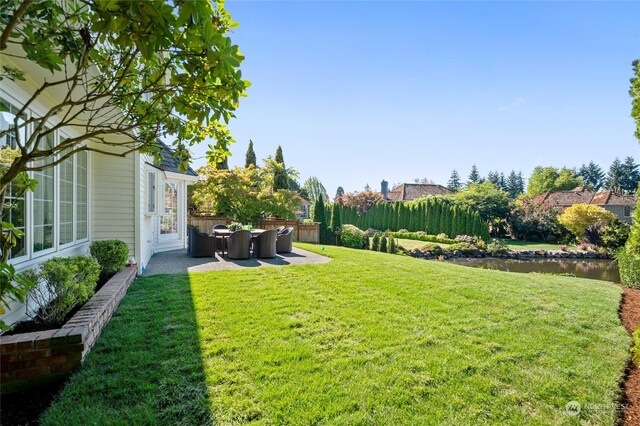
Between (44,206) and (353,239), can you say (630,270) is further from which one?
(44,206)

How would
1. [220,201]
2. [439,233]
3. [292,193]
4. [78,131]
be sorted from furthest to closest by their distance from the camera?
1. [439,233]
2. [292,193]
3. [220,201]
4. [78,131]

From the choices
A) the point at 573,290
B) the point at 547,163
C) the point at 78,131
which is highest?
the point at 547,163

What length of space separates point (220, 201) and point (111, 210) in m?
9.47

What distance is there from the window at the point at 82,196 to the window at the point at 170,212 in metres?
5.04

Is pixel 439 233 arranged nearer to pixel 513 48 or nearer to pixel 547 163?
pixel 513 48

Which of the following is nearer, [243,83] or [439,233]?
[243,83]

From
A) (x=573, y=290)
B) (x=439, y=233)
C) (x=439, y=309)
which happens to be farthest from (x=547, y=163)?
(x=439, y=309)

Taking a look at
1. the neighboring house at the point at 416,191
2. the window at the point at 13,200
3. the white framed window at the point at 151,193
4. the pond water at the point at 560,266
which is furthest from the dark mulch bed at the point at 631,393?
the neighboring house at the point at 416,191

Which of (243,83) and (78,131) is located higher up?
(78,131)

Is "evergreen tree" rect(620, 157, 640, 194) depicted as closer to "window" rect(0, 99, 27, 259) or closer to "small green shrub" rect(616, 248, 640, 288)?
"small green shrub" rect(616, 248, 640, 288)

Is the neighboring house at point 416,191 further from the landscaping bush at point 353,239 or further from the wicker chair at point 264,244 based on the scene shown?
the wicker chair at point 264,244

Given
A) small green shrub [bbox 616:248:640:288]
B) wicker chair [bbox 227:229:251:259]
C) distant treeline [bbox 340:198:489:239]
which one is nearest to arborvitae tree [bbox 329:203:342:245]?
distant treeline [bbox 340:198:489:239]

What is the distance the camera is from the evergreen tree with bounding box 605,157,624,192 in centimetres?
5353

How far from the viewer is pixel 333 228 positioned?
20062 mm
